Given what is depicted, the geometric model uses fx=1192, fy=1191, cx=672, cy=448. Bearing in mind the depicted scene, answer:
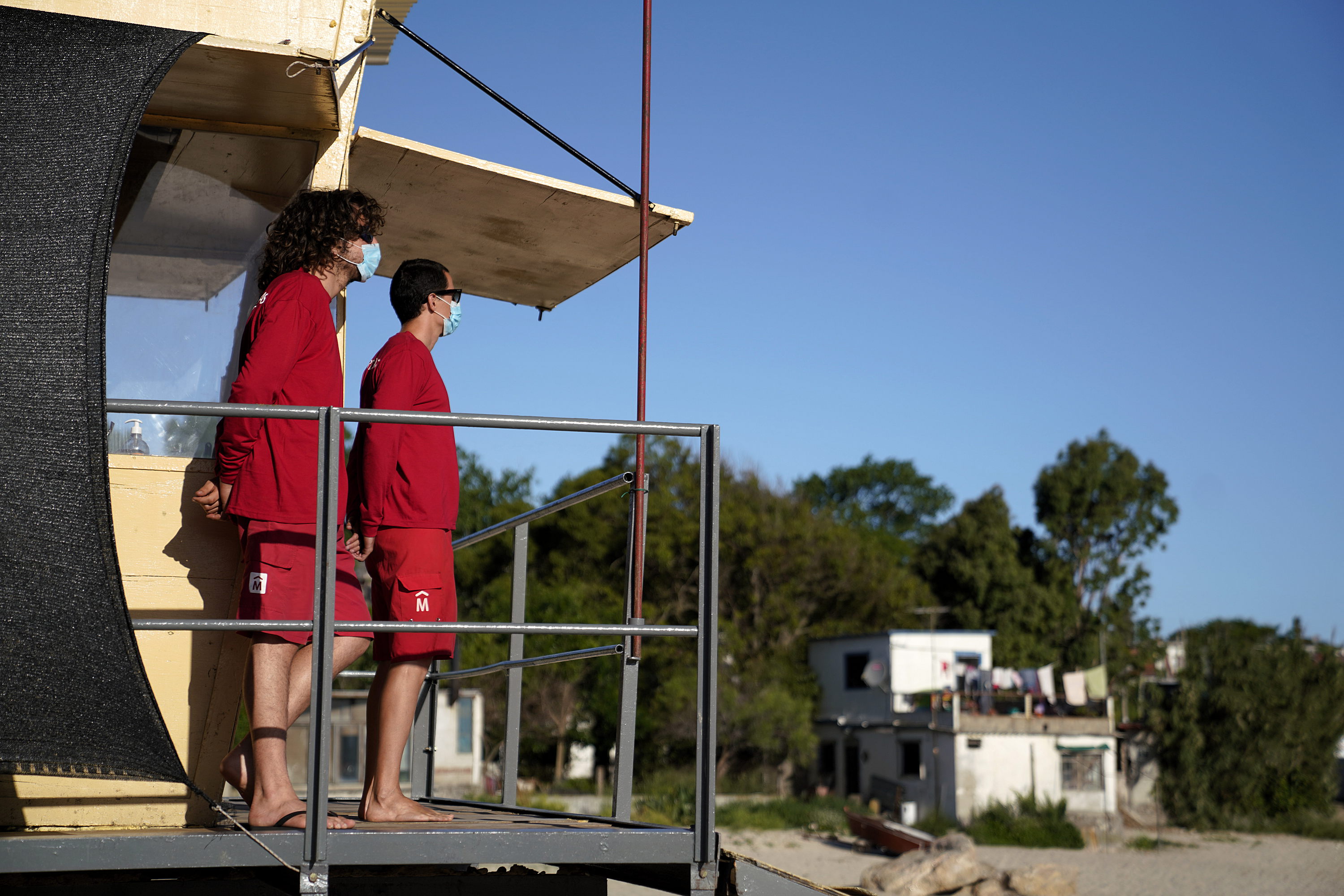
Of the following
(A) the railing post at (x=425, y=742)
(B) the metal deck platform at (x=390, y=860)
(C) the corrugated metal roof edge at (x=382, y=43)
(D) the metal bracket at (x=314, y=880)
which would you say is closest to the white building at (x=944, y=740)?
(A) the railing post at (x=425, y=742)

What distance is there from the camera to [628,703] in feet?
13.2

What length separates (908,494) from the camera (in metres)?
88.4

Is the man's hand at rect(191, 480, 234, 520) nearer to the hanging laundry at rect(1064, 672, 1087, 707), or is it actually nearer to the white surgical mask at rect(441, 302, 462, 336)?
the white surgical mask at rect(441, 302, 462, 336)

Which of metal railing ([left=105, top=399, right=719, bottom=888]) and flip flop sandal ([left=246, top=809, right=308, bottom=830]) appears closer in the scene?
metal railing ([left=105, top=399, right=719, bottom=888])

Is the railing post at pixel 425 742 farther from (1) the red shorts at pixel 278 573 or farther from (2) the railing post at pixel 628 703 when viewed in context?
(1) the red shorts at pixel 278 573

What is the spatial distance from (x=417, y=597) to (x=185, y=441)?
1.03 m

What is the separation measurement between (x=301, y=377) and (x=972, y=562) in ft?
179

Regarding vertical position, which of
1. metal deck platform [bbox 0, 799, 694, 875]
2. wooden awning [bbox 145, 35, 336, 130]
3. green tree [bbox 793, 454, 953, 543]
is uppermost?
green tree [bbox 793, 454, 953, 543]

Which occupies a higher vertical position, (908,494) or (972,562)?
(908,494)

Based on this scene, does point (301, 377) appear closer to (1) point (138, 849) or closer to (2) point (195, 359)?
(2) point (195, 359)

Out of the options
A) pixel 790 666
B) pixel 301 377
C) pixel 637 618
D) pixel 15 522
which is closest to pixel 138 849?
pixel 15 522

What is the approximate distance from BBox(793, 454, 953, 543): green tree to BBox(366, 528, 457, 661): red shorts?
84.2m

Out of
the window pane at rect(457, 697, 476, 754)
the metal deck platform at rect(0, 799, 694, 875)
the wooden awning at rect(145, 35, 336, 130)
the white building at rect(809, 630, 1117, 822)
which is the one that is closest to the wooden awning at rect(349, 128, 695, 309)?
the wooden awning at rect(145, 35, 336, 130)

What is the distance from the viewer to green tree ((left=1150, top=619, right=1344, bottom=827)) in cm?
4156
